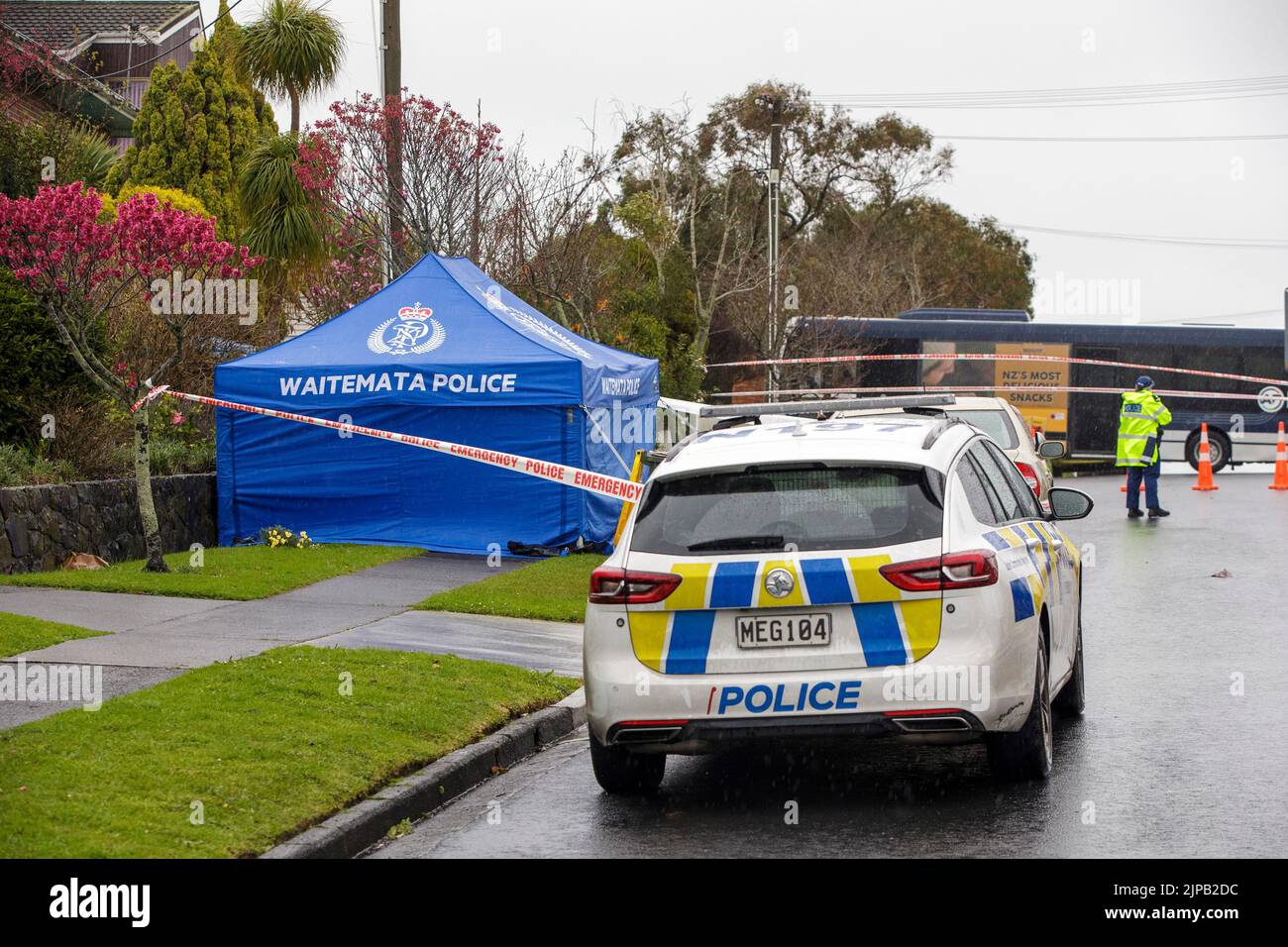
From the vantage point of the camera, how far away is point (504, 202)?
95.9ft

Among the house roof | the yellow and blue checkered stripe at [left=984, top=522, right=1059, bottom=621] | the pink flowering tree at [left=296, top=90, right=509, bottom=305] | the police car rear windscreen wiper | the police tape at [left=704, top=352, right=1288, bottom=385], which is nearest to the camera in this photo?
the police car rear windscreen wiper

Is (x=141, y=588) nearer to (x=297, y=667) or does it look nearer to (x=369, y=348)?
(x=297, y=667)

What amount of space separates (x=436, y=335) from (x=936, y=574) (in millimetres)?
12444

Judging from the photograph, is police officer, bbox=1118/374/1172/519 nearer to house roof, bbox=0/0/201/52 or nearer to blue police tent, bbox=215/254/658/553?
blue police tent, bbox=215/254/658/553

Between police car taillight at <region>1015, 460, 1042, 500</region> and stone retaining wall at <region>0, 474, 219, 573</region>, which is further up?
police car taillight at <region>1015, 460, 1042, 500</region>

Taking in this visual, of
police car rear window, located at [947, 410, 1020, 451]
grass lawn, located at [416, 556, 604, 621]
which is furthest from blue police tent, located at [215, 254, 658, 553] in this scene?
police car rear window, located at [947, 410, 1020, 451]

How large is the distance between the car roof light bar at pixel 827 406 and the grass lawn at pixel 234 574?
636cm

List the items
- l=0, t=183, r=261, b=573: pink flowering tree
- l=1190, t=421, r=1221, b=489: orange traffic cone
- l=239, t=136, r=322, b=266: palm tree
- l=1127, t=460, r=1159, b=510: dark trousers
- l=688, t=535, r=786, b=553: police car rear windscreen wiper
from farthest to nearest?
l=1190, t=421, r=1221, b=489: orange traffic cone
l=239, t=136, r=322, b=266: palm tree
l=1127, t=460, r=1159, b=510: dark trousers
l=0, t=183, r=261, b=573: pink flowering tree
l=688, t=535, r=786, b=553: police car rear windscreen wiper

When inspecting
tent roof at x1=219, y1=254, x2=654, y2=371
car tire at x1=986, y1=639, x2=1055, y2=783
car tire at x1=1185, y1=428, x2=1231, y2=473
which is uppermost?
tent roof at x1=219, y1=254, x2=654, y2=371

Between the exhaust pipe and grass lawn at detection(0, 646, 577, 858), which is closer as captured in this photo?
grass lawn at detection(0, 646, 577, 858)

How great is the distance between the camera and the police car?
6840 mm

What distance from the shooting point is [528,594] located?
14.5 metres

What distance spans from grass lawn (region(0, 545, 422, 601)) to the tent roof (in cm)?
211
